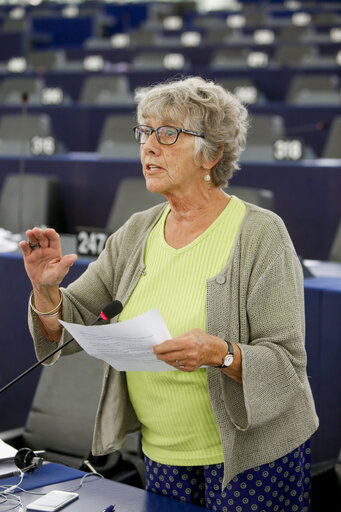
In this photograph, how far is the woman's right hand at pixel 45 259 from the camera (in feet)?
5.02

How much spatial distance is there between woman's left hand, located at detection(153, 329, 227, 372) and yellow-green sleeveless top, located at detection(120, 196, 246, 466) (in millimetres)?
139

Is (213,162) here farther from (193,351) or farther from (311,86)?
(311,86)

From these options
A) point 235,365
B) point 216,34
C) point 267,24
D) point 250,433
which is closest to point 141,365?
point 235,365

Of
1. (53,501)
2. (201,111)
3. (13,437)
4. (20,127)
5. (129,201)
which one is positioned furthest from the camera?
(20,127)

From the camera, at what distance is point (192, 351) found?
1.30 m

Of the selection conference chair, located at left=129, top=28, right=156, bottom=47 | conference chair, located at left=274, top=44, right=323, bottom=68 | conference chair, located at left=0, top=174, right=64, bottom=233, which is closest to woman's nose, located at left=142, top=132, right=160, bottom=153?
conference chair, located at left=0, top=174, right=64, bottom=233

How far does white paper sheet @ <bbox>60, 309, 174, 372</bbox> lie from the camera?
1277mm

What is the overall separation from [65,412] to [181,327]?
0.98 meters

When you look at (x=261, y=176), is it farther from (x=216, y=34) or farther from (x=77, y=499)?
(x=216, y=34)

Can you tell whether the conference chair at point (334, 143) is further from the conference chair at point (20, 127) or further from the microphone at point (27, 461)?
the microphone at point (27, 461)

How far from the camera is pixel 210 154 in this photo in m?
1.58

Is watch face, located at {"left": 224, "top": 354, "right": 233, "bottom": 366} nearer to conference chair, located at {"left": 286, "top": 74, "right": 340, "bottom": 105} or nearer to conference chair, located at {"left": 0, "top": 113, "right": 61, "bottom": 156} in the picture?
conference chair, located at {"left": 0, "top": 113, "right": 61, "bottom": 156}

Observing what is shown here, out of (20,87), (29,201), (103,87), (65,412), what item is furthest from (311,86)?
(65,412)

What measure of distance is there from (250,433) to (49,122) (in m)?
5.28
